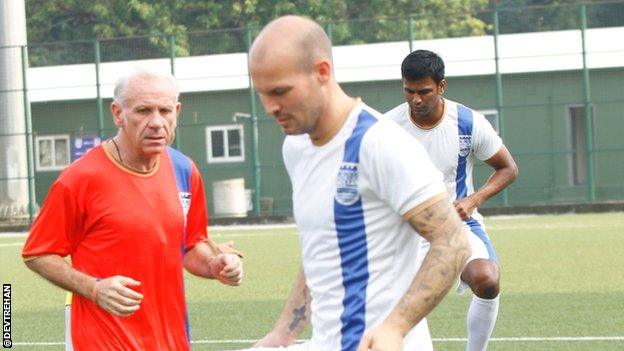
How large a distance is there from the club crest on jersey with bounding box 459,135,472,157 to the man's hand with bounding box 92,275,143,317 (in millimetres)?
4192

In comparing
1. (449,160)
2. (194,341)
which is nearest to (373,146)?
(449,160)

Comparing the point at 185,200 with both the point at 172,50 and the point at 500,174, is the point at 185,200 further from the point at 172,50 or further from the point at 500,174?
the point at 172,50

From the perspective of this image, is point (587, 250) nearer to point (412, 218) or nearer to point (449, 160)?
point (449, 160)

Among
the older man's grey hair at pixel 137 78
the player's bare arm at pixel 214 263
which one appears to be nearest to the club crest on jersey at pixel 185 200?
the player's bare arm at pixel 214 263

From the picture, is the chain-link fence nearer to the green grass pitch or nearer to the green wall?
the green wall

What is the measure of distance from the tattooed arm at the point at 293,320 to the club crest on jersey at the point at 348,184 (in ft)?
2.25

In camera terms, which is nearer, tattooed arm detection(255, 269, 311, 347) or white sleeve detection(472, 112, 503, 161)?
tattooed arm detection(255, 269, 311, 347)

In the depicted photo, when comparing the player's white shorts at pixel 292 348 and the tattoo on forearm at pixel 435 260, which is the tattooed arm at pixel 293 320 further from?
the tattoo on forearm at pixel 435 260

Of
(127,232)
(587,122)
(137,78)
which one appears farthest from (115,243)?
(587,122)

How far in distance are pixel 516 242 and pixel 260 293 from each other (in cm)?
726

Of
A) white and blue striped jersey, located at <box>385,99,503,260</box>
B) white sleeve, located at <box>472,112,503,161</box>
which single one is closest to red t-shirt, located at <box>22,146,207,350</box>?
white and blue striped jersey, located at <box>385,99,503,260</box>

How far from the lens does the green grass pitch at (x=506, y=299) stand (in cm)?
1151

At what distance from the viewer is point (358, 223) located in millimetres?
4566

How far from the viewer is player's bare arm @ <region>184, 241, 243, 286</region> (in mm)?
5996
